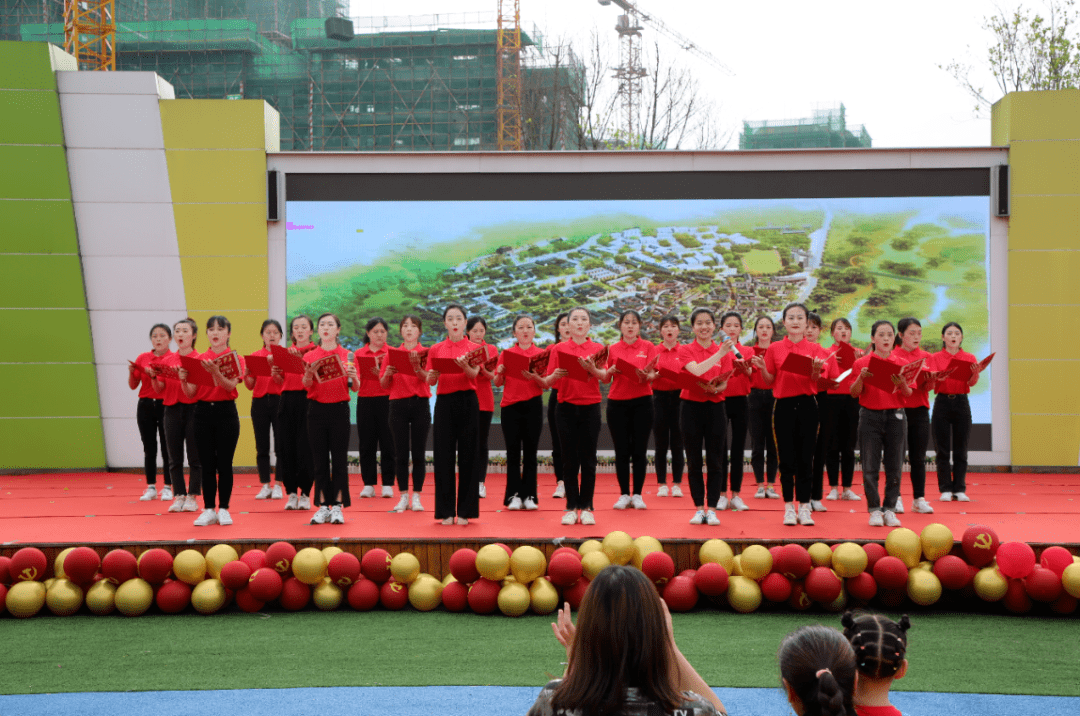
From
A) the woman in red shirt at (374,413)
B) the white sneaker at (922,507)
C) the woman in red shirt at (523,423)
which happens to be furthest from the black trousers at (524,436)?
the white sneaker at (922,507)

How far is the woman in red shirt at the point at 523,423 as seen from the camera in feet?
20.4

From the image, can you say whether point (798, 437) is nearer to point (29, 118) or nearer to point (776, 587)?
point (776, 587)

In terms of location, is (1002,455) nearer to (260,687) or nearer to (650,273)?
(650,273)

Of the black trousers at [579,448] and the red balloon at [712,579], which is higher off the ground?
the black trousers at [579,448]

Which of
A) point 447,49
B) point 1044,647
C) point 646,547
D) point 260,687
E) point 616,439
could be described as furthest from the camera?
point 447,49

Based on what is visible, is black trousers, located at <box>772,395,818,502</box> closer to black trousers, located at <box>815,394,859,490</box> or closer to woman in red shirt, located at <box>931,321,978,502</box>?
black trousers, located at <box>815,394,859,490</box>

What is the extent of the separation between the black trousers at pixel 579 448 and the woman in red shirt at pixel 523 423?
1.50 feet

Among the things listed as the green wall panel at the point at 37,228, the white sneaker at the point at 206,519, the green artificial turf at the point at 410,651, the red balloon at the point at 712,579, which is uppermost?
the green wall panel at the point at 37,228

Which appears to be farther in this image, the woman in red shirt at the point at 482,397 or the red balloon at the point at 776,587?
the woman in red shirt at the point at 482,397

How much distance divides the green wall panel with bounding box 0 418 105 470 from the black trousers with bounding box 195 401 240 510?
169 inches

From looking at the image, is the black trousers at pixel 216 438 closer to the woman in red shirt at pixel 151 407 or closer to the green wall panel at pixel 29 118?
the woman in red shirt at pixel 151 407

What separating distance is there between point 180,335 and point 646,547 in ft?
10.8

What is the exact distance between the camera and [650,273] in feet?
29.9

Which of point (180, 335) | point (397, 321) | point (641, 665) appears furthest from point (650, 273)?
point (641, 665)
